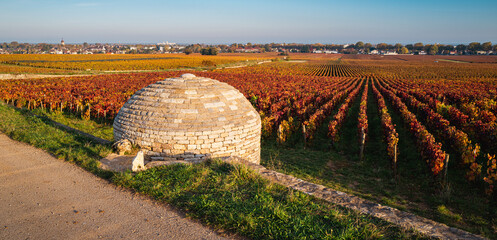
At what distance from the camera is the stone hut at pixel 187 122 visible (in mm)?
8164

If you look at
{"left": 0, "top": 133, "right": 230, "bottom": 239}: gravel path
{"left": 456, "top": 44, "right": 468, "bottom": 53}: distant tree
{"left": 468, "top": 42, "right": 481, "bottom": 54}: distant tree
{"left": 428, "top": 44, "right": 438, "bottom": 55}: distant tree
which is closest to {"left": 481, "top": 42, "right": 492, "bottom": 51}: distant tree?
{"left": 468, "top": 42, "right": 481, "bottom": 54}: distant tree

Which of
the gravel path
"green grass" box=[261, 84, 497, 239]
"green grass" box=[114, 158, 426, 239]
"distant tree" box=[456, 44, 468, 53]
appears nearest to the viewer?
"green grass" box=[114, 158, 426, 239]

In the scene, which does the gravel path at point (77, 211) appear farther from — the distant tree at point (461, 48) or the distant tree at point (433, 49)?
the distant tree at point (461, 48)

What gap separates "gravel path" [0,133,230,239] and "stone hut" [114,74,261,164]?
1.85 m

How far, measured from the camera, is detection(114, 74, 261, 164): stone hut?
8.16 meters

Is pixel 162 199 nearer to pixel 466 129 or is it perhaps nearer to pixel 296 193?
pixel 296 193

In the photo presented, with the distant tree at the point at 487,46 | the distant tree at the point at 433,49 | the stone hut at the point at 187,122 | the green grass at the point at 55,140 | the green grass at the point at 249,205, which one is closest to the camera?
the green grass at the point at 249,205

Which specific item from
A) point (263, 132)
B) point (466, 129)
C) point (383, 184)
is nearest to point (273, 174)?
point (383, 184)

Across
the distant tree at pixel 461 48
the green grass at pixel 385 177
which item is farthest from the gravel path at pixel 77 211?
the distant tree at pixel 461 48

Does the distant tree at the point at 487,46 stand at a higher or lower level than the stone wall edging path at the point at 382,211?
higher

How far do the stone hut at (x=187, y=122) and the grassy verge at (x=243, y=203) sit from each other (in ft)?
2.66

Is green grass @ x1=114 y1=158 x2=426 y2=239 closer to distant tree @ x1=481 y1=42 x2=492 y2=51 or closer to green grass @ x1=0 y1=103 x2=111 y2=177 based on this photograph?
green grass @ x1=0 y1=103 x2=111 y2=177

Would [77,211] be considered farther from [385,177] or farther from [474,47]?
[474,47]

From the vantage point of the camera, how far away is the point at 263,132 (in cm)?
1619
